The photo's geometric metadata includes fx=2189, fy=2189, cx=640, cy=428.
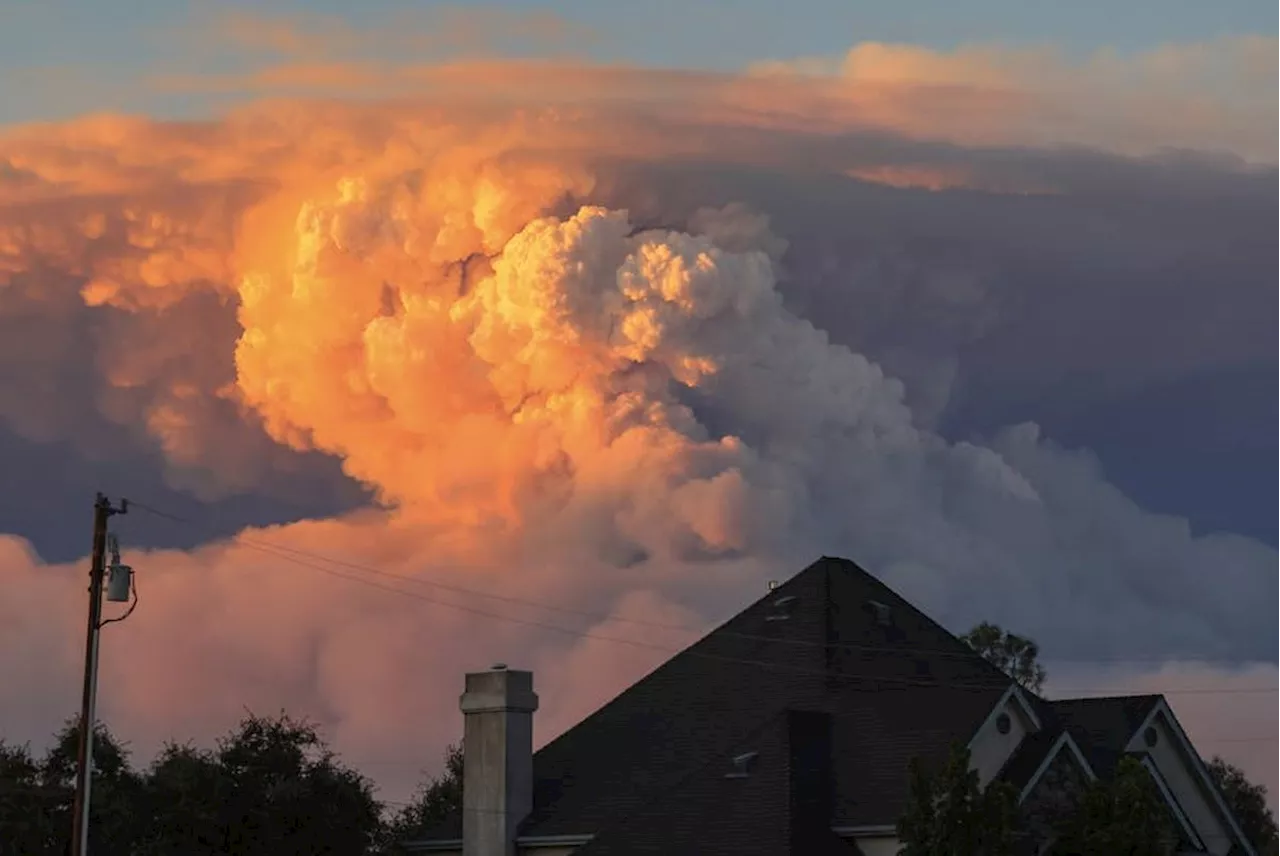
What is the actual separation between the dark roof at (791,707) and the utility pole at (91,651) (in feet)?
53.5

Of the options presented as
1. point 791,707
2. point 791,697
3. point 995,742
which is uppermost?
point 791,697

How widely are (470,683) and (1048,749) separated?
17241mm

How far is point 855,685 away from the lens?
60.9m

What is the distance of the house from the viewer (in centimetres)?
5506

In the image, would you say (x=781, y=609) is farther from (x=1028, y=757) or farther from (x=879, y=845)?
(x=879, y=845)

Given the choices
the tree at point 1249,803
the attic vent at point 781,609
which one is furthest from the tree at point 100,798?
the tree at point 1249,803

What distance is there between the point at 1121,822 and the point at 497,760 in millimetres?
18132

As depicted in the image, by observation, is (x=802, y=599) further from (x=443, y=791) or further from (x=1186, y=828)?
(x=443, y=791)

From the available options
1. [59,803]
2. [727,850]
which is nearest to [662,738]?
[727,850]

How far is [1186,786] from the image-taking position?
2530 inches

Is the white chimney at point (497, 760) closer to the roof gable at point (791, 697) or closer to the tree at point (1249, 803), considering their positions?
the roof gable at point (791, 697)

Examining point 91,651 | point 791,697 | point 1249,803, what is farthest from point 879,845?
point 1249,803

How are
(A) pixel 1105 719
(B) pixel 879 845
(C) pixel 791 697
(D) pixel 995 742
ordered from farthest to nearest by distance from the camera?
1. (A) pixel 1105 719
2. (C) pixel 791 697
3. (D) pixel 995 742
4. (B) pixel 879 845

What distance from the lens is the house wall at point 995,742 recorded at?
181 feet
